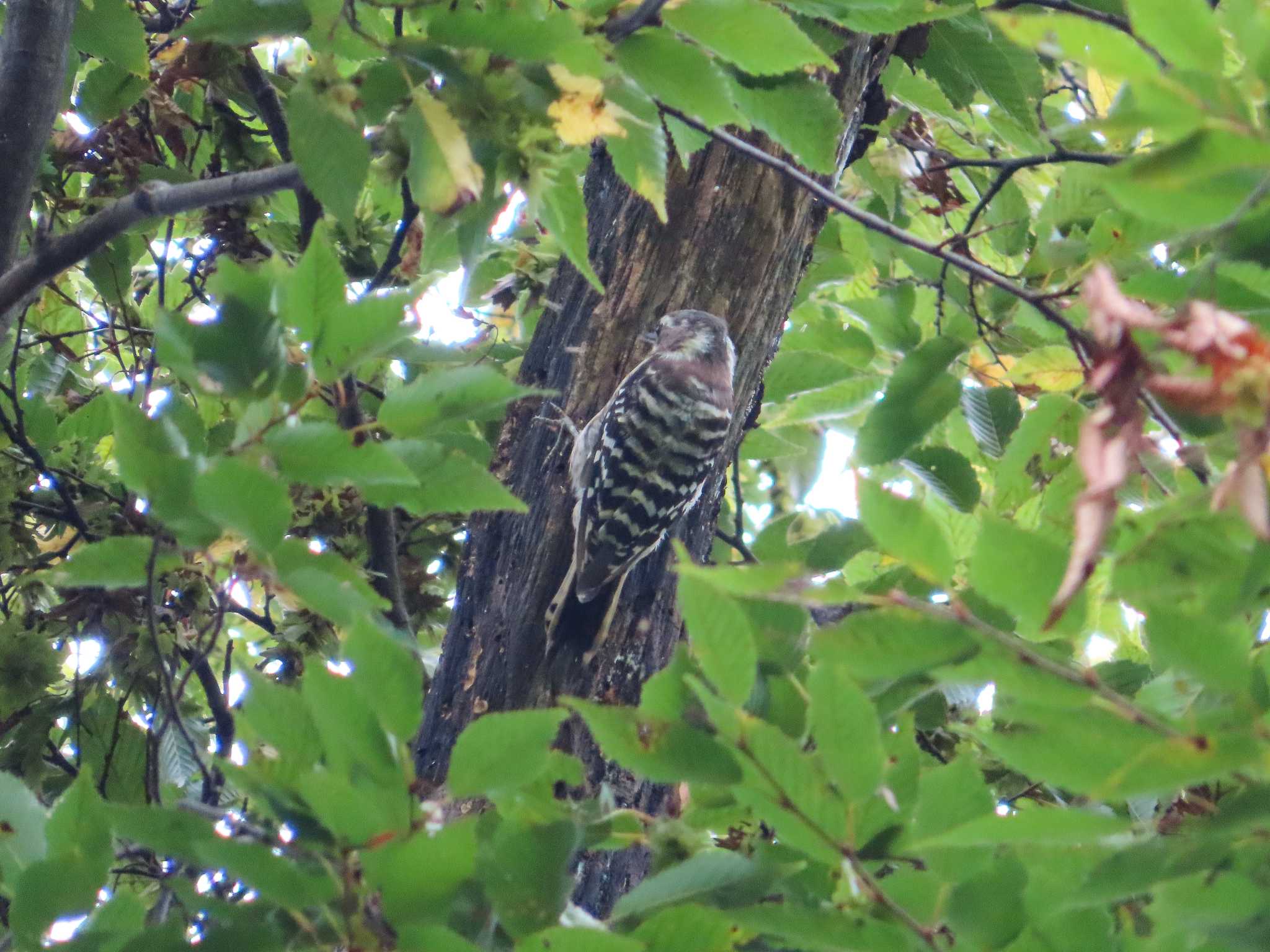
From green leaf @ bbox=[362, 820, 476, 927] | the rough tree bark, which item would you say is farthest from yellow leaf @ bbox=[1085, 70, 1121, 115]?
green leaf @ bbox=[362, 820, 476, 927]

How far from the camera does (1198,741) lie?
3.27 feet

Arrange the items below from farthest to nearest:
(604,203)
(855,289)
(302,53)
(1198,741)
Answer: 1. (302,53)
2. (855,289)
3. (604,203)
4. (1198,741)

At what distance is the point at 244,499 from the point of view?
4.24 ft

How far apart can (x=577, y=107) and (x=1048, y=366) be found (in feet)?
4.22

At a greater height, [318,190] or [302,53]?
[302,53]

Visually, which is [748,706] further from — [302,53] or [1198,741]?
[302,53]

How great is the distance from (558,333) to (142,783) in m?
1.61

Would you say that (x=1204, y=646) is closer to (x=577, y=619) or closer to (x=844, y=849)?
(x=844, y=849)

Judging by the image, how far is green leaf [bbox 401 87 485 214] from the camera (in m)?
1.45

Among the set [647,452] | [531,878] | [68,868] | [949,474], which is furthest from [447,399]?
[647,452]

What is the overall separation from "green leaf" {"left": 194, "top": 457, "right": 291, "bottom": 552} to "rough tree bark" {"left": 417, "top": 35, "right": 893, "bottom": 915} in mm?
1350

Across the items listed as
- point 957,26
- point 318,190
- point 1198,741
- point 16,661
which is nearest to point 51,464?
point 16,661

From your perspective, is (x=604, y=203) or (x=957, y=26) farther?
(x=604, y=203)

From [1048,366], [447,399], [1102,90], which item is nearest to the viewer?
[447,399]
